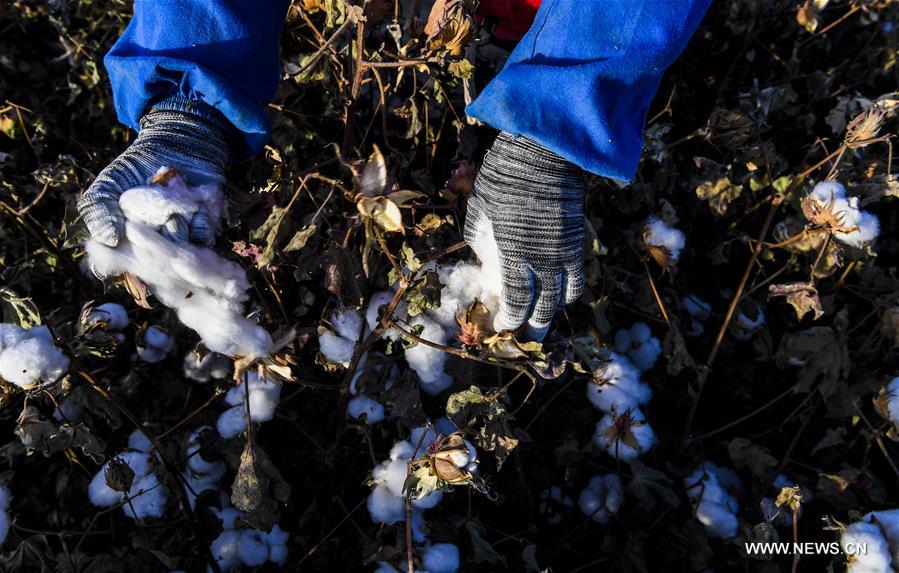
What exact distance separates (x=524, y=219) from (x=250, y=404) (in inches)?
27.6

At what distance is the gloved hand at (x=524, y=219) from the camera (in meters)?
1.18

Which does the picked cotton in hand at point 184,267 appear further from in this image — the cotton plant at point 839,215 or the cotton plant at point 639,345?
the cotton plant at point 839,215

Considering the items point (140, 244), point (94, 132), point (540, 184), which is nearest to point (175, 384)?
point (140, 244)

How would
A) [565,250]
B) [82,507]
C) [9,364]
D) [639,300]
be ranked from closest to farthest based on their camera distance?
[9,364] < [565,250] < [82,507] < [639,300]

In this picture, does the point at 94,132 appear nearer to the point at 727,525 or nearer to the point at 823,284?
the point at 727,525

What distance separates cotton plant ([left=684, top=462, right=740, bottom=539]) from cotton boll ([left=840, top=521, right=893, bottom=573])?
28 centimetres

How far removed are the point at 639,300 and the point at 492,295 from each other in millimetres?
608

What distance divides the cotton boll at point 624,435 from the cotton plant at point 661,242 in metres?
0.39

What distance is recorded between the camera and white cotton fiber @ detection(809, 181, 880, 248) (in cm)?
140

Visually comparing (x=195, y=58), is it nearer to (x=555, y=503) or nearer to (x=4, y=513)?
(x=4, y=513)

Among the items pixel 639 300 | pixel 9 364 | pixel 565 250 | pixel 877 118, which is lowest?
pixel 639 300

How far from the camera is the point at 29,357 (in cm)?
100

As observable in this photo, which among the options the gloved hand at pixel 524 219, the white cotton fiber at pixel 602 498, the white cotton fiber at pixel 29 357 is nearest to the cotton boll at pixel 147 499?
the white cotton fiber at pixel 29 357

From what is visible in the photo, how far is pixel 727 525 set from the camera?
58.9 inches
